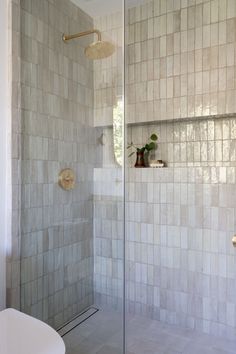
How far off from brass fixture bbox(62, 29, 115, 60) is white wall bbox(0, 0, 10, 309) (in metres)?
0.50

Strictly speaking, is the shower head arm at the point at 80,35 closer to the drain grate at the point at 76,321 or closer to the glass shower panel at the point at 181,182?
the glass shower panel at the point at 181,182

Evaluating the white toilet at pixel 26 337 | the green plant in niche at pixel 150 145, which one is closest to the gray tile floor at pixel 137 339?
the white toilet at pixel 26 337

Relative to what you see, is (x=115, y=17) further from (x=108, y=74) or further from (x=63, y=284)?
(x=63, y=284)

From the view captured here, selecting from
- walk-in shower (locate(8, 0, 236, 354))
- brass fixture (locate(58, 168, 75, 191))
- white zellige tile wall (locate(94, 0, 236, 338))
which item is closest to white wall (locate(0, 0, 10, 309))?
walk-in shower (locate(8, 0, 236, 354))

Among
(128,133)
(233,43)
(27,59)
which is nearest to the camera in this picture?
(27,59)

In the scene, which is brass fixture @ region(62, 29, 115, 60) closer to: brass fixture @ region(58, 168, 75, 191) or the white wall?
the white wall

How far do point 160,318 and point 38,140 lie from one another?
1.56 m

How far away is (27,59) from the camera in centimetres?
172

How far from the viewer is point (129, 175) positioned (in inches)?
89.5

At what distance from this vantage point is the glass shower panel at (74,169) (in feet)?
5.85

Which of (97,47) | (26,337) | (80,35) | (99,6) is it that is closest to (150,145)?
(97,47)

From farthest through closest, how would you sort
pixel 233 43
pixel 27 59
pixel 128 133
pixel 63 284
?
pixel 128 133 → pixel 63 284 → pixel 233 43 → pixel 27 59

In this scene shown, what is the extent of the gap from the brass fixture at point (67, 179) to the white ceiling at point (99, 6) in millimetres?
1094

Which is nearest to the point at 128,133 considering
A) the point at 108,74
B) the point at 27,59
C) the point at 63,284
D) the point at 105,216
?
the point at 108,74
